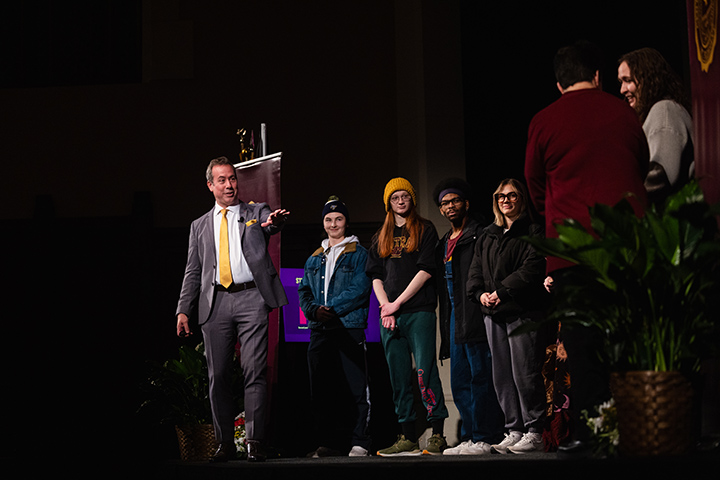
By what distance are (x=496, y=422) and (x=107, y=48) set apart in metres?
5.00

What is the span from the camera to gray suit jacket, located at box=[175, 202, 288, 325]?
3.93m

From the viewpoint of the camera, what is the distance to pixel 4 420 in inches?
240

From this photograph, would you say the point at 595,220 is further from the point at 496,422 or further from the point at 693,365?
the point at 496,422

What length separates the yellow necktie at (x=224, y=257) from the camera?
3949 mm

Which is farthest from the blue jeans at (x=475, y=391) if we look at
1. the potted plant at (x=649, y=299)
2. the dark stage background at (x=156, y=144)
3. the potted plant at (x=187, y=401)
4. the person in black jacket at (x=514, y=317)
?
the dark stage background at (x=156, y=144)

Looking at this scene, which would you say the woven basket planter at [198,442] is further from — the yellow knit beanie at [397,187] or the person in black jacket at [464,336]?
the yellow knit beanie at [397,187]

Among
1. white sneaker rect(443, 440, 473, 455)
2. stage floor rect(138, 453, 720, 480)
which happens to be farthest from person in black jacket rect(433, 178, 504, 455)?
stage floor rect(138, 453, 720, 480)

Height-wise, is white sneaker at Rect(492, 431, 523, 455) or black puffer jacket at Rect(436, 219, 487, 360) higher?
black puffer jacket at Rect(436, 219, 487, 360)

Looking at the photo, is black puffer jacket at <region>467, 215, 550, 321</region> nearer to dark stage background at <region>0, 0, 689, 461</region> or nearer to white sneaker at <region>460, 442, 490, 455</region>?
white sneaker at <region>460, 442, 490, 455</region>

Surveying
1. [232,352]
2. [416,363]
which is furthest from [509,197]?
[232,352]

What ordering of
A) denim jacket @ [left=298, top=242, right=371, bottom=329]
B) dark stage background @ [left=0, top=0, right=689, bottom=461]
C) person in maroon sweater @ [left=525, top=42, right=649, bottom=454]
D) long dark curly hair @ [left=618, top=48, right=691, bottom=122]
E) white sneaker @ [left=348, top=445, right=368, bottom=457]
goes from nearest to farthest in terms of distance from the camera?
1. person in maroon sweater @ [left=525, top=42, right=649, bottom=454]
2. long dark curly hair @ [left=618, top=48, right=691, bottom=122]
3. white sneaker @ [left=348, top=445, right=368, bottom=457]
4. denim jacket @ [left=298, top=242, right=371, bottom=329]
5. dark stage background @ [left=0, top=0, right=689, bottom=461]

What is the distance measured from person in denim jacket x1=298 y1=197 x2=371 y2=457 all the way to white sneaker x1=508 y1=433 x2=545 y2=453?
971 mm

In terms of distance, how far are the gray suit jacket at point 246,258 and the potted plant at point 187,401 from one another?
0.61 meters

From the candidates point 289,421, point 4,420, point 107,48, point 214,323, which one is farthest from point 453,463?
Result: point 107,48
